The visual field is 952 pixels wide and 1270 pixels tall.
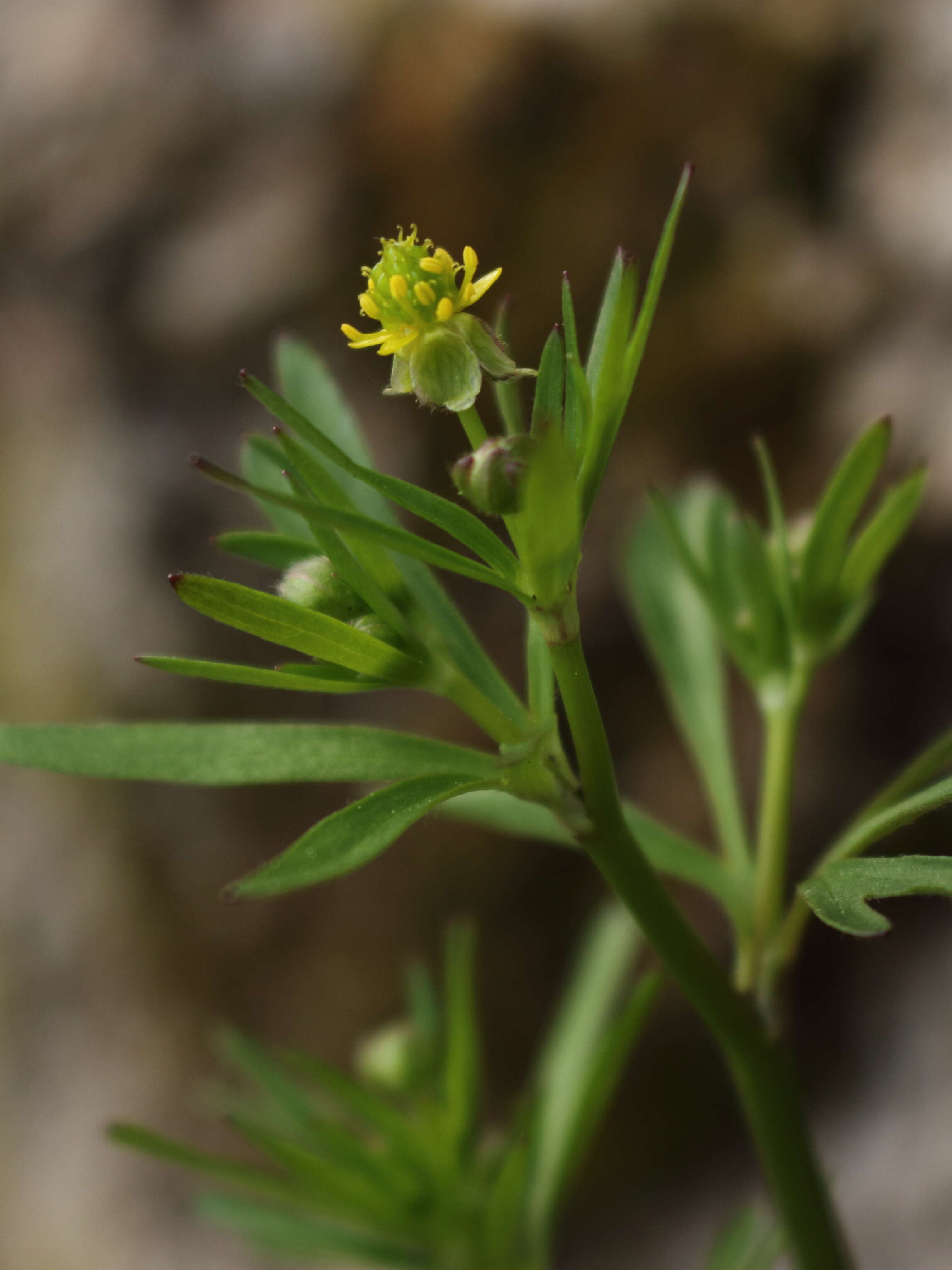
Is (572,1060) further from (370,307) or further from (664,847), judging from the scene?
(370,307)

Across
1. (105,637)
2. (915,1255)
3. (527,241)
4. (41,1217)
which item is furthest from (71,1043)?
(527,241)

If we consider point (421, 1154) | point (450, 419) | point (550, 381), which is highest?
point (550, 381)

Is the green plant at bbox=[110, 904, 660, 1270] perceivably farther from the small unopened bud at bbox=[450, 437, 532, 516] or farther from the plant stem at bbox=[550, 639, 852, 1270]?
the small unopened bud at bbox=[450, 437, 532, 516]

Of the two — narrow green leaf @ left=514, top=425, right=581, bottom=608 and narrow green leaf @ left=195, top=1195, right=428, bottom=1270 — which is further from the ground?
narrow green leaf @ left=514, top=425, right=581, bottom=608

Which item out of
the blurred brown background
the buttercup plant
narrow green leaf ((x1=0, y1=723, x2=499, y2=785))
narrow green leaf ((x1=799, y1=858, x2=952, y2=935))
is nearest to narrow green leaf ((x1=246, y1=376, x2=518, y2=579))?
the buttercup plant

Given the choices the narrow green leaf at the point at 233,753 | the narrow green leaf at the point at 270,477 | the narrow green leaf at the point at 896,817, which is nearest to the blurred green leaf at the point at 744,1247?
the narrow green leaf at the point at 896,817

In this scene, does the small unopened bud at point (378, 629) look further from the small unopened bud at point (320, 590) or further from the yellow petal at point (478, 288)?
the yellow petal at point (478, 288)

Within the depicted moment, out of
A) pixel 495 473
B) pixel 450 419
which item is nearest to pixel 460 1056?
pixel 495 473
